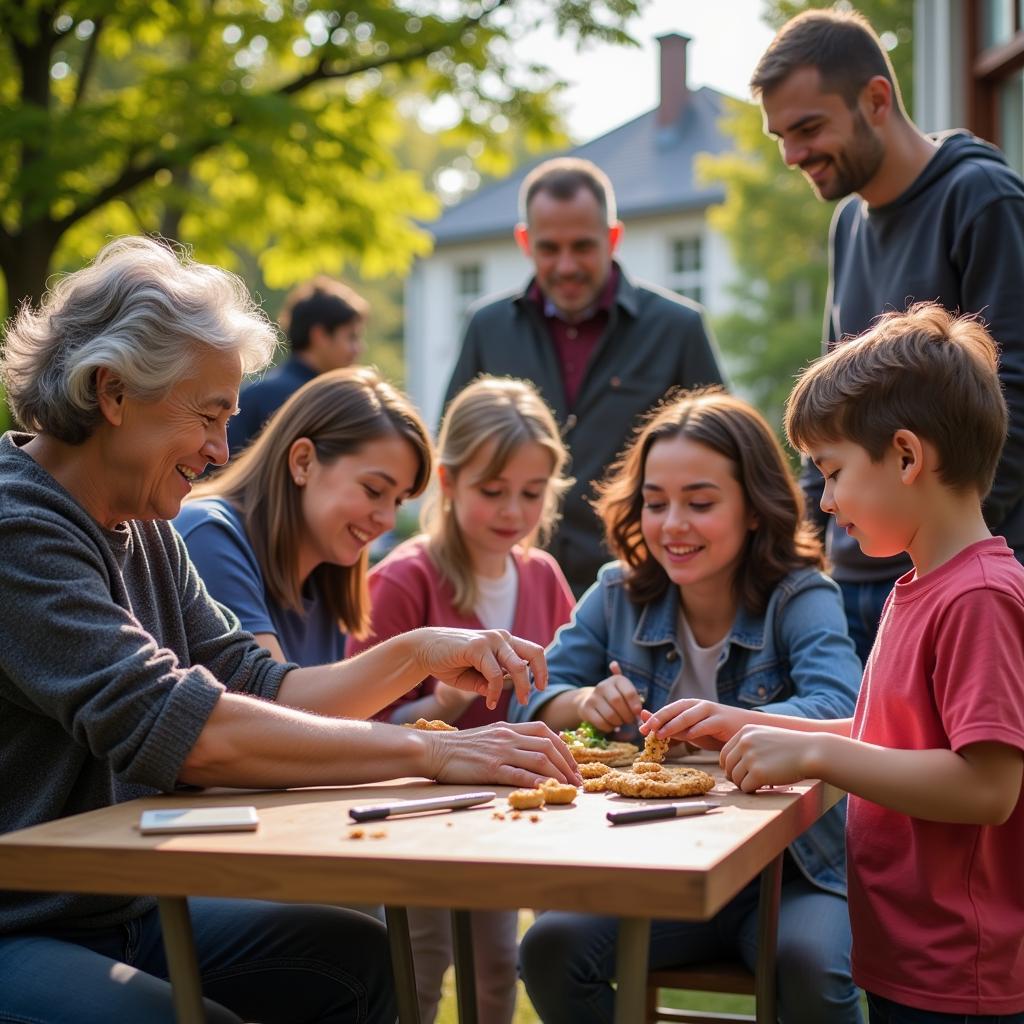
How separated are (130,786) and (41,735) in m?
0.21

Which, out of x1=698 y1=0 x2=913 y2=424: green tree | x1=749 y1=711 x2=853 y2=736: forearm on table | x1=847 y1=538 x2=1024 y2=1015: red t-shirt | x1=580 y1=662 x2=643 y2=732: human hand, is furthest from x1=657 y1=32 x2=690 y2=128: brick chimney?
x1=847 y1=538 x2=1024 y2=1015: red t-shirt

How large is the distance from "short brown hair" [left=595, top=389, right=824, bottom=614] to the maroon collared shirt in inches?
72.8

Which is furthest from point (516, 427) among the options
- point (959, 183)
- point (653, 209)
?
point (653, 209)

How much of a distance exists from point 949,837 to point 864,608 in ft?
5.45

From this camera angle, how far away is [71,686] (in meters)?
2.25

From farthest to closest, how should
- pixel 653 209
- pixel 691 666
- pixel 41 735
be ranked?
pixel 653 209
pixel 691 666
pixel 41 735

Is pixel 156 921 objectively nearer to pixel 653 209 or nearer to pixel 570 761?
pixel 570 761

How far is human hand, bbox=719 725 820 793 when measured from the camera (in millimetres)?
2336

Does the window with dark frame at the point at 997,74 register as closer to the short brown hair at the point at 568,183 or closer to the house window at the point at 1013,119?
the house window at the point at 1013,119

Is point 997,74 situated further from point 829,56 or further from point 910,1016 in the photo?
point 910,1016

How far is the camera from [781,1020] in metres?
2.83

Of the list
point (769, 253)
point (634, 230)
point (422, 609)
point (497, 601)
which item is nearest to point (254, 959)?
point (422, 609)

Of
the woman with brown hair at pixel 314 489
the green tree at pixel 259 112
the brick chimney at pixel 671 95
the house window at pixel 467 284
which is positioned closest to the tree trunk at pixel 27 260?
the green tree at pixel 259 112

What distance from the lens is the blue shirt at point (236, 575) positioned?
3.41 meters
